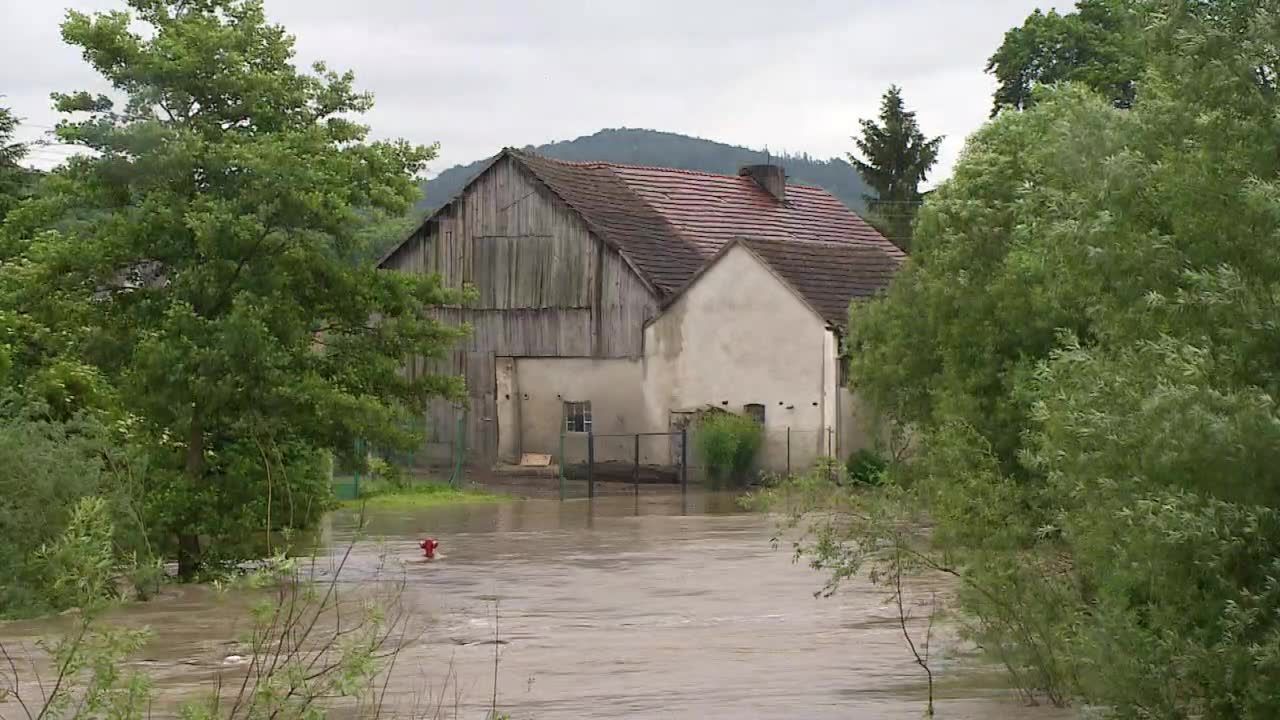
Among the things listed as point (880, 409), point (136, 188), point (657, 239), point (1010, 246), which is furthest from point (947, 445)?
point (657, 239)

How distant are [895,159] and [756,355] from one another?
29339mm

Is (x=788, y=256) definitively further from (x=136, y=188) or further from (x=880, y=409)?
(x=136, y=188)

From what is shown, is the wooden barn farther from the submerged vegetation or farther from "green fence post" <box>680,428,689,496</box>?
the submerged vegetation

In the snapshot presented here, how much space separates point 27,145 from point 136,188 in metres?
17.2

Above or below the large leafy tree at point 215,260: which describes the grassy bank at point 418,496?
below

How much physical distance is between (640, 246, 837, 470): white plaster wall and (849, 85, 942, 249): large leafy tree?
26.9m

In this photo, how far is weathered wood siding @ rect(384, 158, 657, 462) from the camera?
48000 millimetres

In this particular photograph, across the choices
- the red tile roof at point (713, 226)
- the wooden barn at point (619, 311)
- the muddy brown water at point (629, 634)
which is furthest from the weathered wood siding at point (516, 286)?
the muddy brown water at point (629, 634)

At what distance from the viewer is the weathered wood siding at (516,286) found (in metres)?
48.0

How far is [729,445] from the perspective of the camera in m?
44.0

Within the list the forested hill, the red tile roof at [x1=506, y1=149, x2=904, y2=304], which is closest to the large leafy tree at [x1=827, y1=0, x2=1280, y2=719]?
the red tile roof at [x1=506, y1=149, x2=904, y2=304]

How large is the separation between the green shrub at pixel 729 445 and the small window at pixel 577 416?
4310mm

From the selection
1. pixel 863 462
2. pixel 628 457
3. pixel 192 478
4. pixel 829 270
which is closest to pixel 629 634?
pixel 192 478

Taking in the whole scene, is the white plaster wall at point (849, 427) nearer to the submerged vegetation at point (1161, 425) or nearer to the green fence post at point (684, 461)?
the green fence post at point (684, 461)
